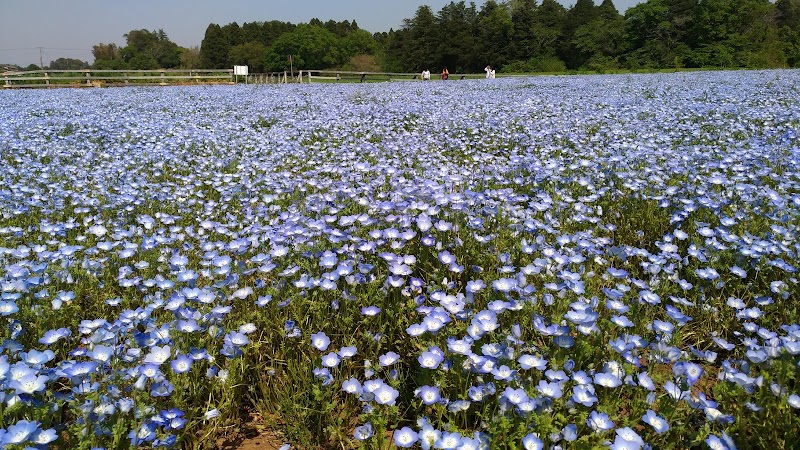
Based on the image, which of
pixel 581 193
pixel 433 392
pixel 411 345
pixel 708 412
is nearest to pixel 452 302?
pixel 411 345

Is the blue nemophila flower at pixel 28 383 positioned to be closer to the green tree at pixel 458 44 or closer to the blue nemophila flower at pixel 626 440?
the blue nemophila flower at pixel 626 440

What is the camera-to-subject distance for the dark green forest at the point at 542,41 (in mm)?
43156

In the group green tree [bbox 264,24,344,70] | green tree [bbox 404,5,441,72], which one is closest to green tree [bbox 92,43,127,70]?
green tree [bbox 264,24,344,70]

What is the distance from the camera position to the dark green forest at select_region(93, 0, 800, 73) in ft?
142


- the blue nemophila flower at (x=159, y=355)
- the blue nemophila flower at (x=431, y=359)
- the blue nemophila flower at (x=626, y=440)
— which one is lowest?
the blue nemophila flower at (x=626, y=440)

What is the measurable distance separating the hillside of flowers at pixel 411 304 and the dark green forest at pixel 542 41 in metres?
39.4

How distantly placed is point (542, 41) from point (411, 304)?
6433 centimetres

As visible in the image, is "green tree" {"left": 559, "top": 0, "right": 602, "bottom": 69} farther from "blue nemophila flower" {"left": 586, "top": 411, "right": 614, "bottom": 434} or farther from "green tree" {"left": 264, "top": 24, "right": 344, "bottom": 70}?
"blue nemophila flower" {"left": 586, "top": 411, "right": 614, "bottom": 434}

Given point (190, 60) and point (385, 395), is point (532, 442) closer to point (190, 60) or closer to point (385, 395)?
point (385, 395)

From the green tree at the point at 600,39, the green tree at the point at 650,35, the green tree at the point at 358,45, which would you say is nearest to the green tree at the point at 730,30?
the green tree at the point at 650,35

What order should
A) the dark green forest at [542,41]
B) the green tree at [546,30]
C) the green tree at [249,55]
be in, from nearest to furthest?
the dark green forest at [542,41]
the green tree at [546,30]
the green tree at [249,55]

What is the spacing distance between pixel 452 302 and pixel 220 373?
1.01 m

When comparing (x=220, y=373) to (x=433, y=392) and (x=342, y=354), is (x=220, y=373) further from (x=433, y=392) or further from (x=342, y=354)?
(x=433, y=392)

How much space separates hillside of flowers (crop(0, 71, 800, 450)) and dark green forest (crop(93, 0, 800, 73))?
129 ft
